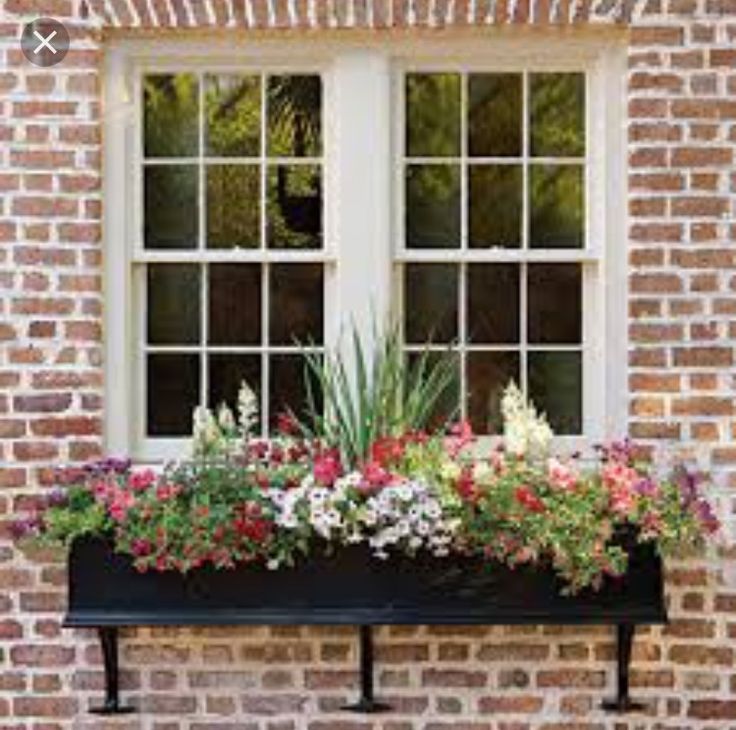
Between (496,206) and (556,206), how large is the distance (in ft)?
0.69

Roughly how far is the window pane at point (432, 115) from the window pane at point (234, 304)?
0.72 metres

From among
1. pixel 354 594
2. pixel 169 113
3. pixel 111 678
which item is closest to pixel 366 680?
pixel 354 594

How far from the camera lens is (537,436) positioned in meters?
6.11

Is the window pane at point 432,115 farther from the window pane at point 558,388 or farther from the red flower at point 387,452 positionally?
the red flower at point 387,452

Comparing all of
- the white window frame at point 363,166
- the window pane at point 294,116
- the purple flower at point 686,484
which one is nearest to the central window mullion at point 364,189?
the white window frame at point 363,166

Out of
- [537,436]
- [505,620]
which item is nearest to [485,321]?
[537,436]

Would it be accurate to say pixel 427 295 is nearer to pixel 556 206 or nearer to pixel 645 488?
pixel 556 206

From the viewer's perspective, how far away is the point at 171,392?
649cm

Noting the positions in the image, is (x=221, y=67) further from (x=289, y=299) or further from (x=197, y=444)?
(x=197, y=444)

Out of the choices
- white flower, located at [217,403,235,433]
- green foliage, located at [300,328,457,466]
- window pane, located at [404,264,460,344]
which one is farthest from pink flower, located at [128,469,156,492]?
window pane, located at [404,264,460,344]

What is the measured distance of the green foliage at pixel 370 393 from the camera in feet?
20.2

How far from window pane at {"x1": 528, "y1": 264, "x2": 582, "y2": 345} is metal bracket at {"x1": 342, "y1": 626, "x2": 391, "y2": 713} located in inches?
47.0

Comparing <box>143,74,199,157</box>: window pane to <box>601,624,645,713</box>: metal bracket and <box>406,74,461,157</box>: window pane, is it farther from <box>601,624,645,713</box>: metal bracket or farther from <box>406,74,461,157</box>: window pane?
<box>601,624,645,713</box>: metal bracket

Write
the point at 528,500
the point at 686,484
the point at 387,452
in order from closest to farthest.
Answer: the point at 528,500 < the point at 387,452 < the point at 686,484
